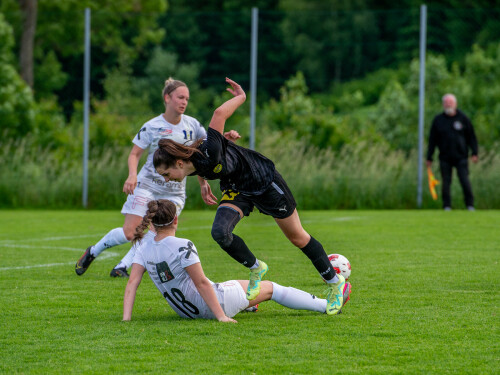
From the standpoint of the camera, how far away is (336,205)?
645 inches

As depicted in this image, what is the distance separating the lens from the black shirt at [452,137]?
1459 cm

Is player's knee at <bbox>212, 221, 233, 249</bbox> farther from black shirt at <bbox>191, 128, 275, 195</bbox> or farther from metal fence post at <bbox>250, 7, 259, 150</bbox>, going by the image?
metal fence post at <bbox>250, 7, 259, 150</bbox>

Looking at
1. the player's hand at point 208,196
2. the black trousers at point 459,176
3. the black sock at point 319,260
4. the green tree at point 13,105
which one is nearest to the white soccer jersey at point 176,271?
the black sock at point 319,260

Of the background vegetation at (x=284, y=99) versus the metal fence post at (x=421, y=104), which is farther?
the background vegetation at (x=284, y=99)

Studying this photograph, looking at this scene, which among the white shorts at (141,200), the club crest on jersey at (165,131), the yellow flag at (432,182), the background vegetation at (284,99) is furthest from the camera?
the background vegetation at (284,99)

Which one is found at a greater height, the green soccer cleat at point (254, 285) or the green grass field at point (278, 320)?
the green soccer cleat at point (254, 285)

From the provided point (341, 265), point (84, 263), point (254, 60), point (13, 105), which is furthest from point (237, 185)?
point (13, 105)

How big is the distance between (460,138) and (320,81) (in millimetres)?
8139

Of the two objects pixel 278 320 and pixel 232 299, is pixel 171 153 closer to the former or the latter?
pixel 232 299

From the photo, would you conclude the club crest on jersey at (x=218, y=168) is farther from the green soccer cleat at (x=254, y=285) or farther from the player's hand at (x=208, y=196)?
the player's hand at (x=208, y=196)

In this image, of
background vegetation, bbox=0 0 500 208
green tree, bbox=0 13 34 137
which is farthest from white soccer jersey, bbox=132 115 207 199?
green tree, bbox=0 13 34 137

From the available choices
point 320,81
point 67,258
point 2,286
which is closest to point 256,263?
point 2,286

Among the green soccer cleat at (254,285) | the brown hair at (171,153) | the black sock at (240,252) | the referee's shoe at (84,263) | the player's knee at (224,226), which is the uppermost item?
the brown hair at (171,153)

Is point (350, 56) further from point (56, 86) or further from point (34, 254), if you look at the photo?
point (34, 254)
